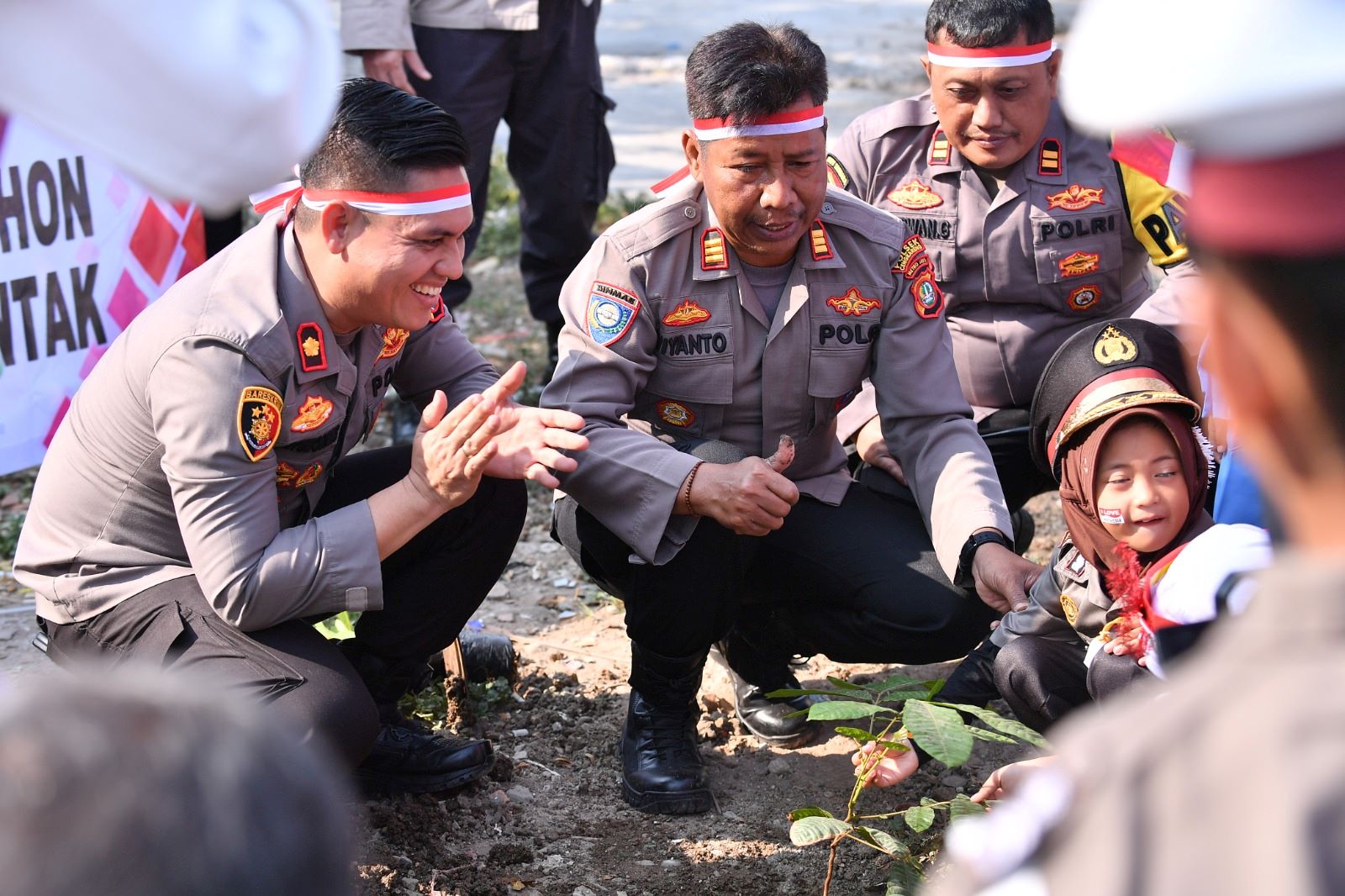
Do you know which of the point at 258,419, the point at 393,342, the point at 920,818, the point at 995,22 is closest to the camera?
the point at 920,818

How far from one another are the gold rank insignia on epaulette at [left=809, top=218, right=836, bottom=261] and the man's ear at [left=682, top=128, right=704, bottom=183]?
0.28 metres

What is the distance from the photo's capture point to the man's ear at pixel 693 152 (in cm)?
308

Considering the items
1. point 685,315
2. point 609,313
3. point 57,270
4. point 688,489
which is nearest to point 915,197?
point 685,315

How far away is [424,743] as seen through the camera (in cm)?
295

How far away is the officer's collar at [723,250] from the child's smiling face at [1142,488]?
2.54 feet

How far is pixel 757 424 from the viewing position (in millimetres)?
3174

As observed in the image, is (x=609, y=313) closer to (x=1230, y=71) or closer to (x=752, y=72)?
(x=752, y=72)

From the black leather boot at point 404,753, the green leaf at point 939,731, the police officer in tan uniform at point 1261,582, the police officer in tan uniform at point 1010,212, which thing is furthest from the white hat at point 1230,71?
the police officer in tan uniform at point 1010,212

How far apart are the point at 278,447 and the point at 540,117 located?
7.43 feet

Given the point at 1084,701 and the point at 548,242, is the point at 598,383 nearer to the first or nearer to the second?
the point at 1084,701

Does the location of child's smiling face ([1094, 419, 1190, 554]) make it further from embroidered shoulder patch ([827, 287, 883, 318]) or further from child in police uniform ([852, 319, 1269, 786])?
embroidered shoulder patch ([827, 287, 883, 318])

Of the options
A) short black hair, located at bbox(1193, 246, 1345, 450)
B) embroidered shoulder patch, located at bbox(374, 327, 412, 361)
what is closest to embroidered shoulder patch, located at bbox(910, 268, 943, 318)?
embroidered shoulder patch, located at bbox(374, 327, 412, 361)

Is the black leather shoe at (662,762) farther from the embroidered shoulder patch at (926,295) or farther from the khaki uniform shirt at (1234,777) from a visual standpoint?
the khaki uniform shirt at (1234,777)

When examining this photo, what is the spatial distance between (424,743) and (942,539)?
Result: 1.20m
